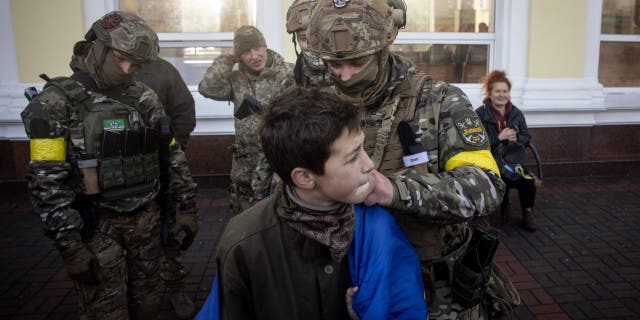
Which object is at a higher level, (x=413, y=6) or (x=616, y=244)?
(x=413, y=6)

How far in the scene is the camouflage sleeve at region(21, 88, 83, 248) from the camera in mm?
2779

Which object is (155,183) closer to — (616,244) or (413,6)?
(616,244)

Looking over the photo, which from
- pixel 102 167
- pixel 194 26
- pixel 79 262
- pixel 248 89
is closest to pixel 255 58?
pixel 248 89

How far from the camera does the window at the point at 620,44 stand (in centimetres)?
770

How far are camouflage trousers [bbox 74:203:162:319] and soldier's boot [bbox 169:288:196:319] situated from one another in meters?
0.56

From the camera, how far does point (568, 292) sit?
418 cm

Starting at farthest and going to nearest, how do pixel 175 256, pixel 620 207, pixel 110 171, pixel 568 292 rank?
1. pixel 620 207
2. pixel 568 292
3. pixel 175 256
4. pixel 110 171

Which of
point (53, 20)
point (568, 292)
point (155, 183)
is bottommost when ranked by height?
point (568, 292)

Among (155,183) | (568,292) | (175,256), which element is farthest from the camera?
(568,292)

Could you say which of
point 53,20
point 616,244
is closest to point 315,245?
point 616,244

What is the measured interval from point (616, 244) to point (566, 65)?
116 inches

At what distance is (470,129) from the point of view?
1.90 meters

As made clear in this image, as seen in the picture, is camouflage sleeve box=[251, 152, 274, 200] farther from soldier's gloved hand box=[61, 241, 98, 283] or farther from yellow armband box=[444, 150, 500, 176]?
yellow armband box=[444, 150, 500, 176]

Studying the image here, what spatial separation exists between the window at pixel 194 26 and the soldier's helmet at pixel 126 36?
406cm
